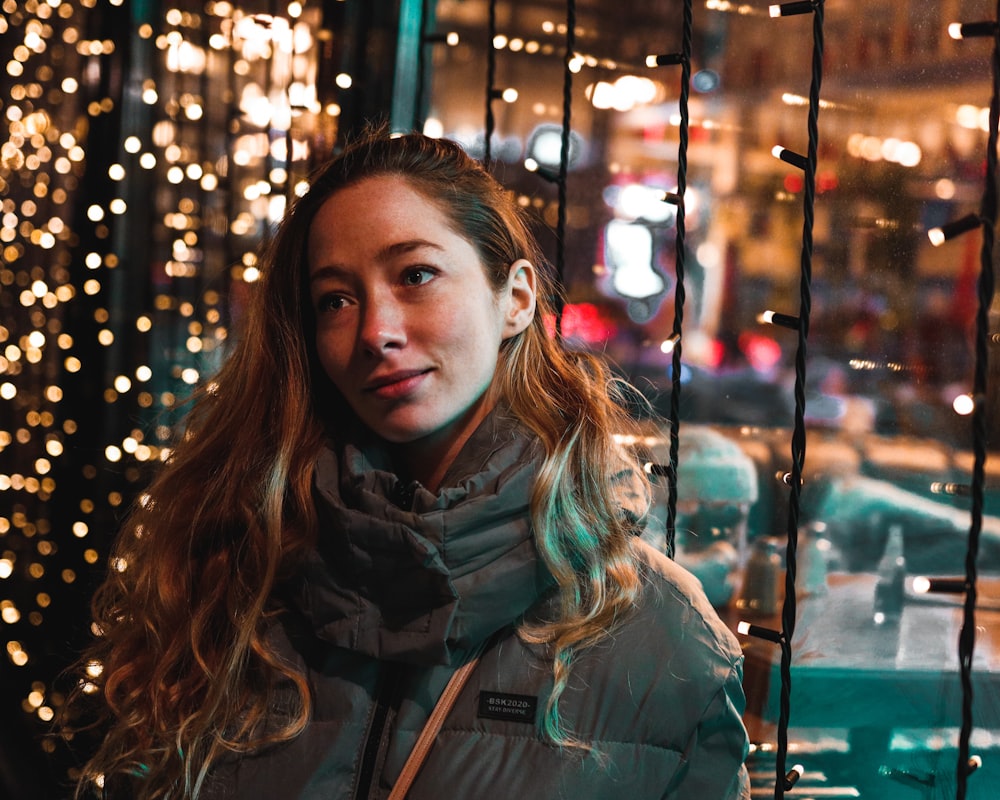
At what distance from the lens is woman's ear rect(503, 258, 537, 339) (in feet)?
4.69

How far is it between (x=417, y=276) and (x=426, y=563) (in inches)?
16.2

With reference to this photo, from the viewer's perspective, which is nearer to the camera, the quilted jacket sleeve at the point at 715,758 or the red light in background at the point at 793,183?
the quilted jacket sleeve at the point at 715,758

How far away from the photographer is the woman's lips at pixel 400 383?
1.26m

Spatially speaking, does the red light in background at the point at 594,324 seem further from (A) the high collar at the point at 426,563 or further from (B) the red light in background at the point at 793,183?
(A) the high collar at the point at 426,563

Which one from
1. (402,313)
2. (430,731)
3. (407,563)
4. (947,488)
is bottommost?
(430,731)

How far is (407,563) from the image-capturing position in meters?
1.17

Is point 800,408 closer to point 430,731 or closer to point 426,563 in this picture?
point 426,563

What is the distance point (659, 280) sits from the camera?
3.04 m

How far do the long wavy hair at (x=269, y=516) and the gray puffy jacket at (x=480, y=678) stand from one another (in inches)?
1.3

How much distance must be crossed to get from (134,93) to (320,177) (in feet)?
5.81

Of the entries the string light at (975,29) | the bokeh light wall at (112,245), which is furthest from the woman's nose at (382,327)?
the bokeh light wall at (112,245)

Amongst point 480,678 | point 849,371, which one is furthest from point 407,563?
point 849,371

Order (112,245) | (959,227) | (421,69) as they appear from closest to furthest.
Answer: (959,227) < (421,69) < (112,245)

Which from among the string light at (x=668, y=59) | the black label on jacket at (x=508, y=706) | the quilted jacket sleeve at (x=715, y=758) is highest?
the string light at (x=668, y=59)
